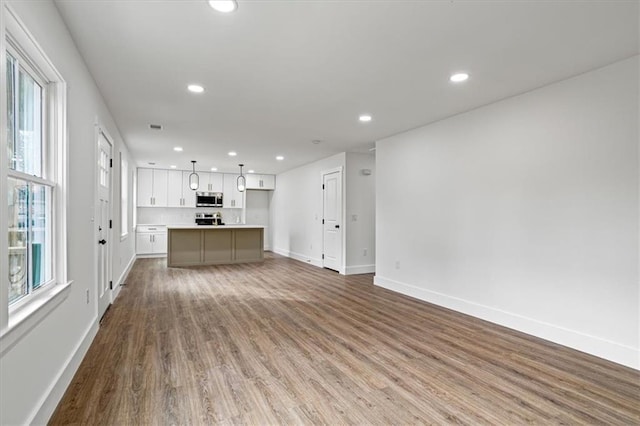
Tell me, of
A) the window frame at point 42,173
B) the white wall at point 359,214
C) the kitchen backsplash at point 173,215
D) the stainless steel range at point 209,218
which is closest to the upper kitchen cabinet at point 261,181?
the kitchen backsplash at point 173,215

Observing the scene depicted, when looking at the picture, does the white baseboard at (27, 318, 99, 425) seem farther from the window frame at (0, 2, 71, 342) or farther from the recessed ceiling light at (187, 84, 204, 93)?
the recessed ceiling light at (187, 84, 204, 93)

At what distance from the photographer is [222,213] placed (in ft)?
33.7

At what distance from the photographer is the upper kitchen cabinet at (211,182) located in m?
9.77

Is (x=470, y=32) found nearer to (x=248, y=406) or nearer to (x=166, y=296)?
(x=248, y=406)

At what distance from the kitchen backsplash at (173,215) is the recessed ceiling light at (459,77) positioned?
8344 millimetres

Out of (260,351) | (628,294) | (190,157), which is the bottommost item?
(260,351)

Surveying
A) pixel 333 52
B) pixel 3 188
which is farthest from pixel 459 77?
pixel 3 188

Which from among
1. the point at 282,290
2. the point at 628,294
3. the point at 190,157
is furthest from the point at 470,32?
the point at 190,157

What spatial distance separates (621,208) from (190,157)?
24.3 ft

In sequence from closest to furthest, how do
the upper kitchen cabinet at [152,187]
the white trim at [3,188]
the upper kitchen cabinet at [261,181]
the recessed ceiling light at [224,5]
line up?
the white trim at [3,188] < the recessed ceiling light at [224,5] < the upper kitchen cabinet at [152,187] < the upper kitchen cabinet at [261,181]

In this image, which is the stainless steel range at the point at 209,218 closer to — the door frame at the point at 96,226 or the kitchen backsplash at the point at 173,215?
the kitchen backsplash at the point at 173,215

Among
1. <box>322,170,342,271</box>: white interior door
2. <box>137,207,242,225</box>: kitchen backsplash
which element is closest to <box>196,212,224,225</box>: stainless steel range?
<box>137,207,242,225</box>: kitchen backsplash

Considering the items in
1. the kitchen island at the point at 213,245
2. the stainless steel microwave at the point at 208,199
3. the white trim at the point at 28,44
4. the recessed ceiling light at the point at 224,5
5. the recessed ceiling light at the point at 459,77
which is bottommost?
the kitchen island at the point at 213,245

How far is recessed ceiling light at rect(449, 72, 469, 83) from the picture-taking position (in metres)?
3.06
